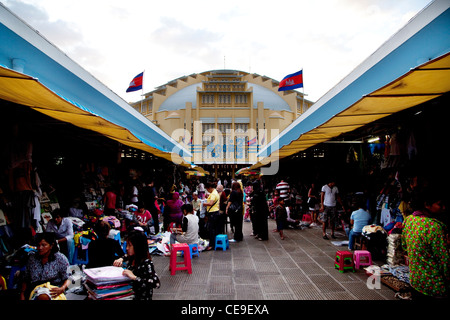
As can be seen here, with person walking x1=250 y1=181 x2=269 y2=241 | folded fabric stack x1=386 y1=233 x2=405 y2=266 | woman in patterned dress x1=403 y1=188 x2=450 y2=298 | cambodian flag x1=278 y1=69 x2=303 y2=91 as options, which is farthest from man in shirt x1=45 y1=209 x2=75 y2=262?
cambodian flag x1=278 y1=69 x2=303 y2=91

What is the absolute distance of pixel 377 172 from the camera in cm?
664

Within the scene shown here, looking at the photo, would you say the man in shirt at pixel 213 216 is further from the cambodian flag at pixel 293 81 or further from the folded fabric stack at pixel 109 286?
the cambodian flag at pixel 293 81

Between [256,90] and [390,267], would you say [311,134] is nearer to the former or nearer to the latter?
[390,267]

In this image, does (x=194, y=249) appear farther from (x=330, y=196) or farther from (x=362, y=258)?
(x=330, y=196)

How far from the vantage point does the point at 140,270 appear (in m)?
2.56

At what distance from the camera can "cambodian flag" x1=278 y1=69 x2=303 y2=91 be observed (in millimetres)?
12836

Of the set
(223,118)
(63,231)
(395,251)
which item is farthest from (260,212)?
(223,118)

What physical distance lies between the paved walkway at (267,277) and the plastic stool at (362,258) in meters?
0.15

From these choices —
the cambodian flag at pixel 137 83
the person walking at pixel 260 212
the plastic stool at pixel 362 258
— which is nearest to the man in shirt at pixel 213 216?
the person walking at pixel 260 212

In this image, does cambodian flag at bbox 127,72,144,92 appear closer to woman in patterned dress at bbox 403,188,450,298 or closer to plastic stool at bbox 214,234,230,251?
plastic stool at bbox 214,234,230,251

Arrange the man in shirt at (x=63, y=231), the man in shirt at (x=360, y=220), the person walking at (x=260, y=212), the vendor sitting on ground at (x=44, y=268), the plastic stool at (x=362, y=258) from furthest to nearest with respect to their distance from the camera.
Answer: the person walking at (x=260, y=212), the man in shirt at (x=360, y=220), the man in shirt at (x=63, y=231), the plastic stool at (x=362, y=258), the vendor sitting on ground at (x=44, y=268)

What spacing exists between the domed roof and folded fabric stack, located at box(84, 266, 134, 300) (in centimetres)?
3391

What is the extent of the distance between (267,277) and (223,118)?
29516 mm

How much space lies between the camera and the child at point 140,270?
250cm
